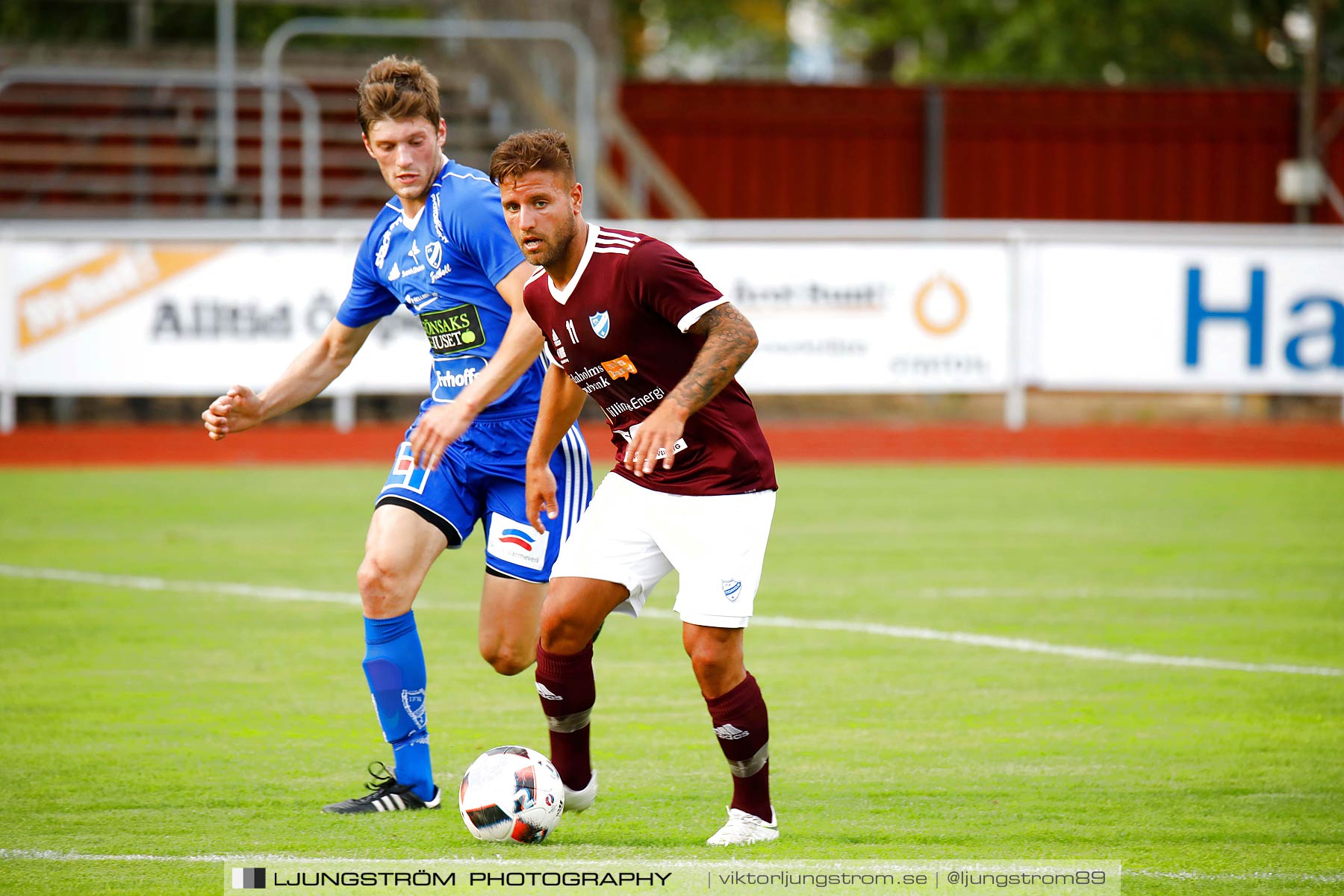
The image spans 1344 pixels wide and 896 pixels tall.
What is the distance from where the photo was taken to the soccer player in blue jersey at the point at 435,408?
519 cm

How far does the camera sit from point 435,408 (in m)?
4.92

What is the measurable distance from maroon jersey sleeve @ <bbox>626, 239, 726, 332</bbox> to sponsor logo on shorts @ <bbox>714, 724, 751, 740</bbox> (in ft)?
3.90

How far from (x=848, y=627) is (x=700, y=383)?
4.18 m

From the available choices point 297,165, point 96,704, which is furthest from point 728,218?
point 96,704

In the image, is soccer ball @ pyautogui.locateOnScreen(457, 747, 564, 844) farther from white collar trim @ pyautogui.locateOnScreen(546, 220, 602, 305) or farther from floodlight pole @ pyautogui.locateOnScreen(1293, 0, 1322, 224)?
floodlight pole @ pyautogui.locateOnScreen(1293, 0, 1322, 224)

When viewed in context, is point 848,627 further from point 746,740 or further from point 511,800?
point 511,800

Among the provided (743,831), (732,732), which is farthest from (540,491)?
(743,831)

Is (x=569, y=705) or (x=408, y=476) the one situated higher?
(x=408, y=476)

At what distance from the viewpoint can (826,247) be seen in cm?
1750

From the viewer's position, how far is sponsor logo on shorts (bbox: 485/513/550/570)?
17.9 ft

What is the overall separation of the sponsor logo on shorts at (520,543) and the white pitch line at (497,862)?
1.16 meters

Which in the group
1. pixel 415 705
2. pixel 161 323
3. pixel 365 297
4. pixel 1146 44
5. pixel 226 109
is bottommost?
pixel 415 705

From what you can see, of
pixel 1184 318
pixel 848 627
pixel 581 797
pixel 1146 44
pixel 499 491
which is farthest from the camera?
pixel 1146 44

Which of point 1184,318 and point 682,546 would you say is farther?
point 1184,318
